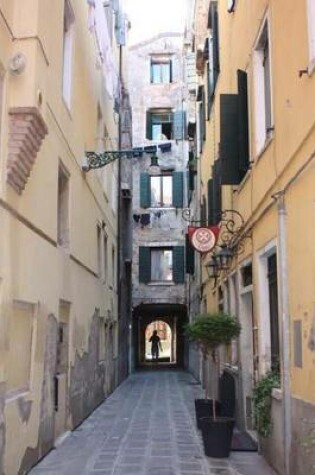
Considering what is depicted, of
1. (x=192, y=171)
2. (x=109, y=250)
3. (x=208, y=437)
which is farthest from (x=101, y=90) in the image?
(x=208, y=437)

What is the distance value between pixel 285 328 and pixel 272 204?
1607 mm

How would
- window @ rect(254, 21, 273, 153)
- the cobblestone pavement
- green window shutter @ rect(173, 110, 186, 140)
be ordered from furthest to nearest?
green window shutter @ rect(173, 110, 186, 140)
window @ rect(254, 21, 273, 153)
the cobblestone pavement

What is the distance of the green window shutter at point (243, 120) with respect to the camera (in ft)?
31.3

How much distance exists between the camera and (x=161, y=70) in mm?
30203

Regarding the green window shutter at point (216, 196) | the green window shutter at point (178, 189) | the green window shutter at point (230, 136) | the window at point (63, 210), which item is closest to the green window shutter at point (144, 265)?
the green window shutter at point (178, 189)

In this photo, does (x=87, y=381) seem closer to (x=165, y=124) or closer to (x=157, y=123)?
(x=157, y=123)

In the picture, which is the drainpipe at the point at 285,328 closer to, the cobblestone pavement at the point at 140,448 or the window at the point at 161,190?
the cobblestone pavement at the point at 140,448

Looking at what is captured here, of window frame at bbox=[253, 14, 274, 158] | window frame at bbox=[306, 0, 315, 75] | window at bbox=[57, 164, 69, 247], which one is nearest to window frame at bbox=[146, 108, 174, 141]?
window at bbox=[57, 164, 69, 247]

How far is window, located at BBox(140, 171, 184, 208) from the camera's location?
27766 mm

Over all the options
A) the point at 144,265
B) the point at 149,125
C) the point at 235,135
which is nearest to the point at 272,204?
the point at 235,135

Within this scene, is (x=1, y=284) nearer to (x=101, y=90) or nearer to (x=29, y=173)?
(x=29, y=173)

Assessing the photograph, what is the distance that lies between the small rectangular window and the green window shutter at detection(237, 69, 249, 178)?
1826 cm

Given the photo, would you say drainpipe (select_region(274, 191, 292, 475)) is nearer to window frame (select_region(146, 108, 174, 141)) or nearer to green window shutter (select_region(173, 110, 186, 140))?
green window shutter (select_region(173, 110, 186, 140))

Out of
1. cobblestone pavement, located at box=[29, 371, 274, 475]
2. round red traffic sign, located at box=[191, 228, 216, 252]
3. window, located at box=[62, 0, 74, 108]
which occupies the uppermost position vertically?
window, located at box=[62, 0, 74, 108]
